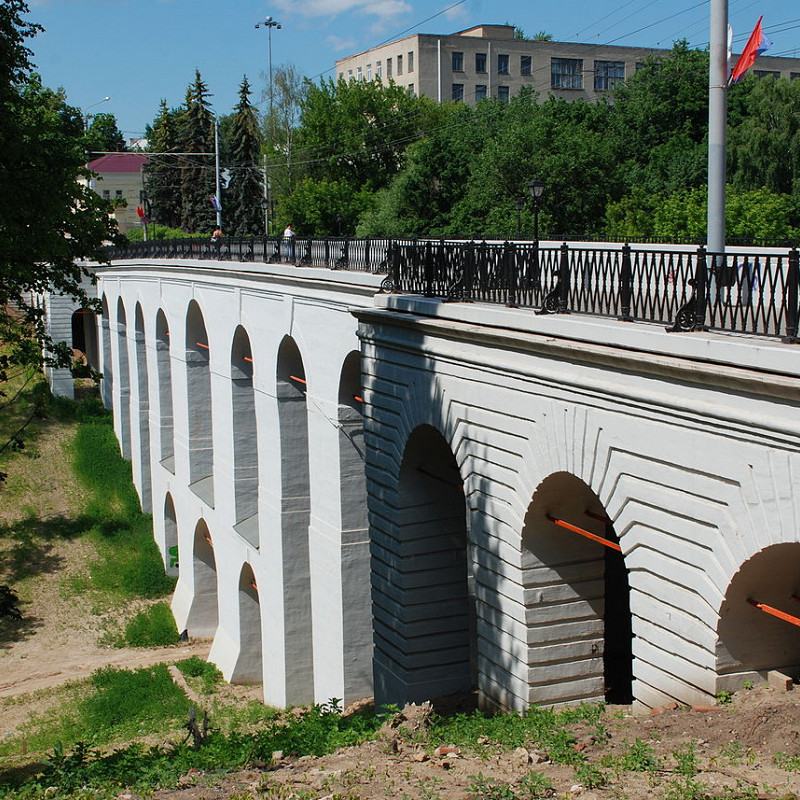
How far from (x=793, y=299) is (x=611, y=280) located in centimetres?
234

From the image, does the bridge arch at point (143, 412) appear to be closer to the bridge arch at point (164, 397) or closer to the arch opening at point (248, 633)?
the bridge arch at point (164, 397)

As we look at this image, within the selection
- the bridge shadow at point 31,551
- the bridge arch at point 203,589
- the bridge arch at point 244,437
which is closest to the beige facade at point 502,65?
the bridge shadow at point 31,551

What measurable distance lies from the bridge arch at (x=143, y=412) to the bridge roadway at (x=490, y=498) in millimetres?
10498

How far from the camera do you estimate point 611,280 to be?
9656 millimetres

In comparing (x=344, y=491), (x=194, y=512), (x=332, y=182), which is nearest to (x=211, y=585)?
(x=194, y=512)

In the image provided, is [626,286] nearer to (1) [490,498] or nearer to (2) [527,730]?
(1) [490,498]

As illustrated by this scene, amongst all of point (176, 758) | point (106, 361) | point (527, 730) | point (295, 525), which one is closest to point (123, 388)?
point (106, 361)

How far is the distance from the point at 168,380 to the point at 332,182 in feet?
82.1

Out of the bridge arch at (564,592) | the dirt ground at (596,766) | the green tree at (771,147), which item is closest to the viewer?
the dirt ground at (596,766)

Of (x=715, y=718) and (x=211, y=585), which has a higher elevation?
(x=715, y=718)

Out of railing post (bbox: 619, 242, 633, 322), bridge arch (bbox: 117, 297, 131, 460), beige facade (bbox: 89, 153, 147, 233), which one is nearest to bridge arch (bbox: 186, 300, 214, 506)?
bridge arch (bbox: 117, 297, 131, 460)

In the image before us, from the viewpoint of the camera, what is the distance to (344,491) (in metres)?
18.9

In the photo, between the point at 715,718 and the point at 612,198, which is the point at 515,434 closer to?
the point at 715,718

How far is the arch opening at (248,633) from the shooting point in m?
25.5
